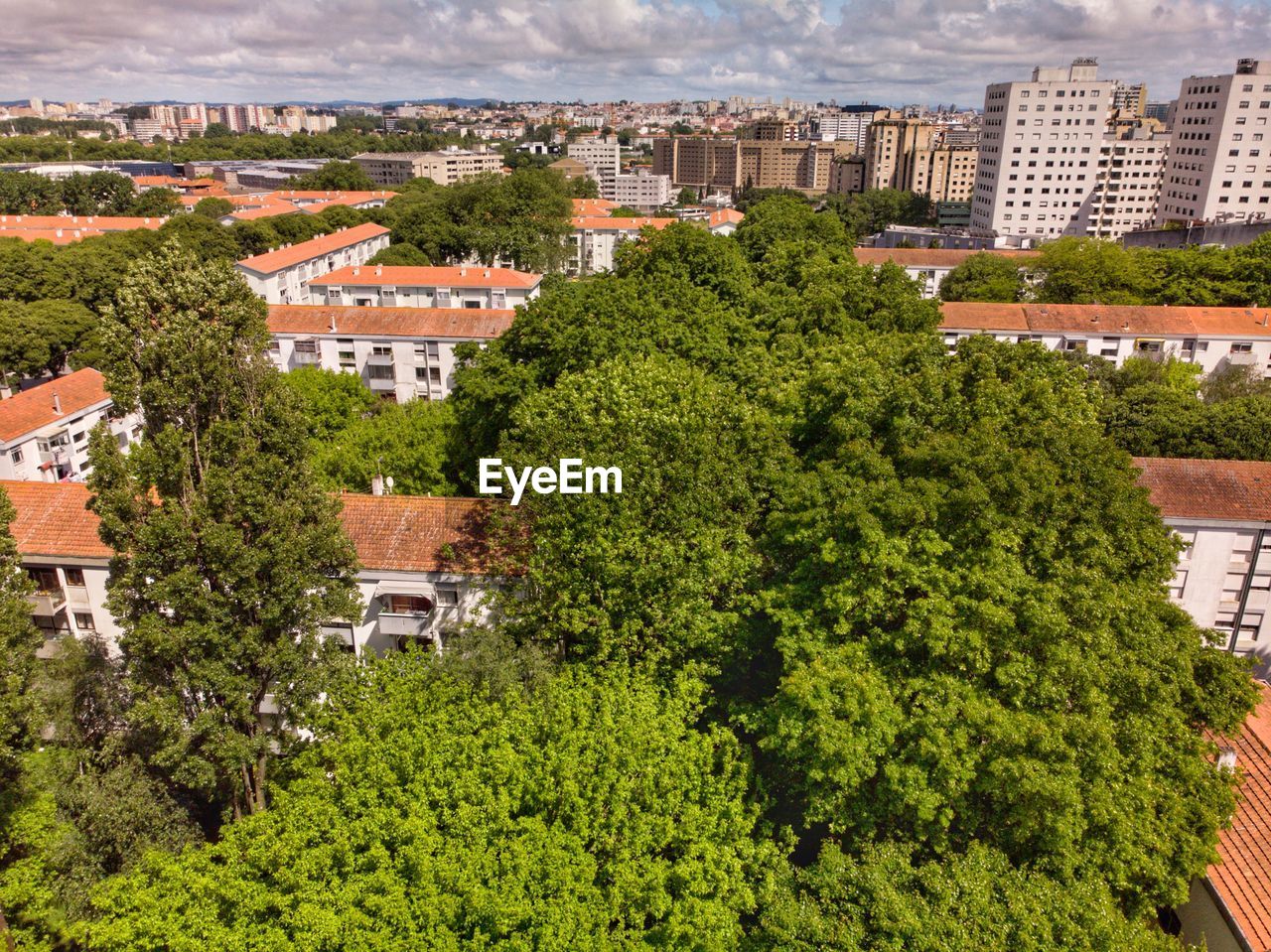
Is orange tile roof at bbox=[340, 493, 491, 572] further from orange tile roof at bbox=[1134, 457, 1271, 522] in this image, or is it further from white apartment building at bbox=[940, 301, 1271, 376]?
white apartment building at bbox=[940, 301, 1271, 376]

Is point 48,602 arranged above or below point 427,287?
below

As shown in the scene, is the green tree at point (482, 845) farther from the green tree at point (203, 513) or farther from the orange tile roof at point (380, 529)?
→ the orange tile roof at point (380, 529)

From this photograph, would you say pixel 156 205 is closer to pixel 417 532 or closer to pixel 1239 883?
pixel 417 532

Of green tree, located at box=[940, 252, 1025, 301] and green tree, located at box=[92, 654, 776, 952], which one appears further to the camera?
green tree, located at box=[940, 252, 1025, 301]

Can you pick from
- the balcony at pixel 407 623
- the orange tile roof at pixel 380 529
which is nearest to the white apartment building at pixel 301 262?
the orange tile roof at pixel 380 529

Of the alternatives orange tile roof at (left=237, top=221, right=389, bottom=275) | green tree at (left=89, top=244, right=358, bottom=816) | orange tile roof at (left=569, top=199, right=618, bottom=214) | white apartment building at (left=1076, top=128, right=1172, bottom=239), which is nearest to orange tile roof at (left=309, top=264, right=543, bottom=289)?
orange tile roof at (left=237, top=221, right=389, bottom=275)
